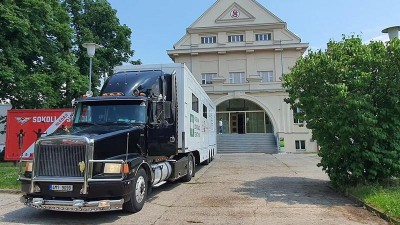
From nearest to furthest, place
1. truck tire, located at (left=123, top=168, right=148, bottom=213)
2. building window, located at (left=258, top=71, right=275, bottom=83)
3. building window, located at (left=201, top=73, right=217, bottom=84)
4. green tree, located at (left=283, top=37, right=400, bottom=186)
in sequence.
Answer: truck tire, located at (left=123, top=168, right=148, bottom=213) → green tree, located at (left=283, top=37, right=400, bottom=186) → building window, located at (left=258, top=71, right=275, bottom=83) → building window, located at (left=201, top=73, right=217, bottom=84)

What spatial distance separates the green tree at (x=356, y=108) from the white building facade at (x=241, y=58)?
88.4 feet

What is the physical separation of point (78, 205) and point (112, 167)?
981 mm

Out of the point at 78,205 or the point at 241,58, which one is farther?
the point at 241,58

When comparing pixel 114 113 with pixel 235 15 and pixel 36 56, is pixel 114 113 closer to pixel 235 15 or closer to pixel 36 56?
pixel 36 56

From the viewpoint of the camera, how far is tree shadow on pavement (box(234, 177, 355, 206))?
10.2 m

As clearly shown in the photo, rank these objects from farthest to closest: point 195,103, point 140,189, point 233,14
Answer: point 233,14 < point 195,103 < point 140,189

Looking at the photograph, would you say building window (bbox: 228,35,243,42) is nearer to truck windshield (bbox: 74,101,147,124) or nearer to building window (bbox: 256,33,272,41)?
building window (bbox: 256,33,272,41)

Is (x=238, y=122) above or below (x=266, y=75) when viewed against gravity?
below

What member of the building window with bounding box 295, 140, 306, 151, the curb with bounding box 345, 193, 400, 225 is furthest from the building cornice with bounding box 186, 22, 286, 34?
the curb with bounding box 345, 193, 400, 225

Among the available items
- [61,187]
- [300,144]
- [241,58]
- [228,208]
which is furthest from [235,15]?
[61,187]

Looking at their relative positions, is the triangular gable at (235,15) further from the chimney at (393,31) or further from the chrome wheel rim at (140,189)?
the chrome wheel rim at (140,189)

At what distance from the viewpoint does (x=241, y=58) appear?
42.3 m

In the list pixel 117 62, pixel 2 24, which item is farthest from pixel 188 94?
pixel 117 62

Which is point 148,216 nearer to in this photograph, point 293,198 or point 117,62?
point 293,198
